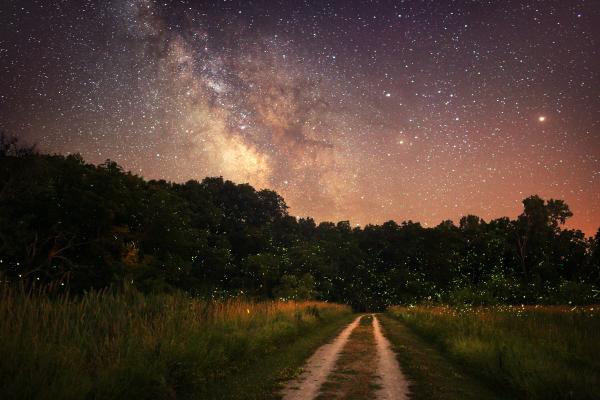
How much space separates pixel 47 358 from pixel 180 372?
295 cm

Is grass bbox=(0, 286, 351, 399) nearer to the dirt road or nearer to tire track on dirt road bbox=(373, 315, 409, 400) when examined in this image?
the dirt road

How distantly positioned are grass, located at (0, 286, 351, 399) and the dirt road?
560 mm

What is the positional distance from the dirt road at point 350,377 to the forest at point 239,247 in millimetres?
6392

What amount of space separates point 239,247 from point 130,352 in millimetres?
63914

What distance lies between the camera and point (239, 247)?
70438 millimetres

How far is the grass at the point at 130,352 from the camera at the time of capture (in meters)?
5.52

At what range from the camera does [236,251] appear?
69875mm

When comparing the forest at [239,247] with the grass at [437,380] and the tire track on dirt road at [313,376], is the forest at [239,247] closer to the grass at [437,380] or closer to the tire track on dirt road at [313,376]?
the tire track on dirt road at [313,376]

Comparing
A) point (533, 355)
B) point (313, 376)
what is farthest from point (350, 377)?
point (533, 355)

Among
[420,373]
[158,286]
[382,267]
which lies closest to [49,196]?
[158,286]

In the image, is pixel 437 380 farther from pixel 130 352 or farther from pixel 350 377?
pixel 130 352

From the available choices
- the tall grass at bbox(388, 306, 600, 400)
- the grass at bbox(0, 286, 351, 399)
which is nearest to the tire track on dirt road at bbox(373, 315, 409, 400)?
the tall grass at bbox(388, 306, 600, 400)

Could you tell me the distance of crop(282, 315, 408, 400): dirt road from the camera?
7.62 metres

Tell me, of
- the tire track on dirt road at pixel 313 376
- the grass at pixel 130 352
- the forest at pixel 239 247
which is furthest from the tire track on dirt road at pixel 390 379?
the forest at pixel 239 247
